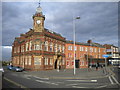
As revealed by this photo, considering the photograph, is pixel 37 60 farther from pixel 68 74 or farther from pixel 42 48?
pixel 68 74

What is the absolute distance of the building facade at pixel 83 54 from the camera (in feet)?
158

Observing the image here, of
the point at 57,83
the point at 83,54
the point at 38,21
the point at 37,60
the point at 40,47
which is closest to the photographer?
the point at 57,83

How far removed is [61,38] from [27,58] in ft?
45.2

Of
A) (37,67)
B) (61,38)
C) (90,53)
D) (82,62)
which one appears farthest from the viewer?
(90,53)

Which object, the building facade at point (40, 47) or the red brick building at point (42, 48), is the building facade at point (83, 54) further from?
→ the building facade at point (40, 47)

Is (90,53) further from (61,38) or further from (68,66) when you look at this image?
(61,38)

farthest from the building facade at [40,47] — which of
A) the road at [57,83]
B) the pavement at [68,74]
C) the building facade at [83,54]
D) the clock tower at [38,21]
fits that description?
the road at [57,83]

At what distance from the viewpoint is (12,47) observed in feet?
191

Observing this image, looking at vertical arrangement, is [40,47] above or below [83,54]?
above

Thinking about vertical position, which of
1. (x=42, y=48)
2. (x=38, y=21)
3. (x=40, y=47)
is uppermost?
(x=38, y=21)

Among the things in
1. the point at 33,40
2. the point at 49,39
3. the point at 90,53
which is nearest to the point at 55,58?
the point at 49,39

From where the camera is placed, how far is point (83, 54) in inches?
2148

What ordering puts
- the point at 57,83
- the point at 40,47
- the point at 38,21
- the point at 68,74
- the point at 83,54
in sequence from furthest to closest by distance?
the point at 83,54
the point at 38,21
the point at 40,47
the point at 68,74
the point at 57,83

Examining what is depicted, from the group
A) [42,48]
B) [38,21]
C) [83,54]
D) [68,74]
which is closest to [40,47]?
[42,48]
